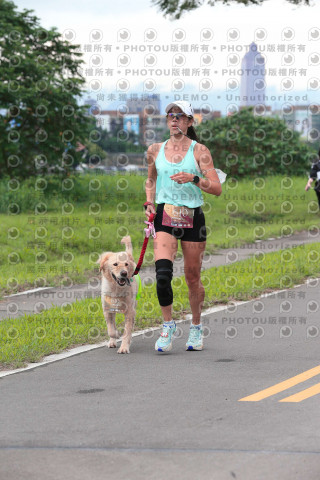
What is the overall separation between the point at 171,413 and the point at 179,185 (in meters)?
2.75

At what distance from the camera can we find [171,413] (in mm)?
6438

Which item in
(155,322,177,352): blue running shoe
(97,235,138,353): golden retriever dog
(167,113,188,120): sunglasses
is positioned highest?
(167,113,188,120): sunglasses

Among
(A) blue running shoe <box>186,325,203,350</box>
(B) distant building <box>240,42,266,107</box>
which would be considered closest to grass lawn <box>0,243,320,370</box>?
(A) blue running shoe <box>186,325,203,350</box>

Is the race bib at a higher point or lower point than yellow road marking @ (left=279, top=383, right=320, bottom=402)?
higher

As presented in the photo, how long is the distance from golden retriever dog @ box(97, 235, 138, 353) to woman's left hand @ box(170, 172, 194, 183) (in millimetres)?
1014

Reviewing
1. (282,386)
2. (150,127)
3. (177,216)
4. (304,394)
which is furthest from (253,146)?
(304,394)

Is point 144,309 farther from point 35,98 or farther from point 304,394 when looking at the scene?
point 35,98

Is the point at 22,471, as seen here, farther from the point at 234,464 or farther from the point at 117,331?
the point at 117,331

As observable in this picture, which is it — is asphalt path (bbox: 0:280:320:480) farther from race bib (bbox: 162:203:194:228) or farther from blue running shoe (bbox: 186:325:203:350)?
race bib (bbox: 162:203:194:228)

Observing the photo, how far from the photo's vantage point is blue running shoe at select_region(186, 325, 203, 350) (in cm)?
900

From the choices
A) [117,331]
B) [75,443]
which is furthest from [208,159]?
[75,443]

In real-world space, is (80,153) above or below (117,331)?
A: above

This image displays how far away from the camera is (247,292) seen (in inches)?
499

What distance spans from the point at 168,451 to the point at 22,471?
873 millimetres
